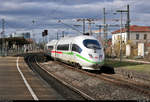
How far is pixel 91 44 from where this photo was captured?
21125 mm

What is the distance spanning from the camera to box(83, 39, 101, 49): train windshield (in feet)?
68.3

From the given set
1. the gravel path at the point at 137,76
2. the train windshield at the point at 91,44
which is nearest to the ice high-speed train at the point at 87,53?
the train windshield at the point at 91,44

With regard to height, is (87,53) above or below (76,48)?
below

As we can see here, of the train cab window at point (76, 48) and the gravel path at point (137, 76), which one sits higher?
the train cab window at point (76, 48)

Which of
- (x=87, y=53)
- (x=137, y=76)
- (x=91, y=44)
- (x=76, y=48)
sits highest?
(x=91, y=44)

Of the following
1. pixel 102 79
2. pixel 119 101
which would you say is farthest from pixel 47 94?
pixel 102 79

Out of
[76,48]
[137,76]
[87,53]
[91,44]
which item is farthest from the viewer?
[76,48]

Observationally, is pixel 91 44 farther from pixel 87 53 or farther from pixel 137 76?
pixel 137 76

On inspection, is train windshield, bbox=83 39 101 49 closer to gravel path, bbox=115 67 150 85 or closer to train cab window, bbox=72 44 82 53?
train cab window, bbox=72 44 82 53

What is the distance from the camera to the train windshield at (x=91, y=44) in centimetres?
2081

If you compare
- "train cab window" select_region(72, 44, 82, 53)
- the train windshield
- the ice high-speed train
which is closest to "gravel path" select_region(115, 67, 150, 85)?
the ice high-speed train

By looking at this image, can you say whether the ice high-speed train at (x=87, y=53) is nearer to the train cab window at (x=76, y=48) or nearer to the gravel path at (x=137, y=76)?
the train cab window at (x=76, y=48)

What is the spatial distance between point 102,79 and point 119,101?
6.60 m

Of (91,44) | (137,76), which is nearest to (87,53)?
(91,44)
